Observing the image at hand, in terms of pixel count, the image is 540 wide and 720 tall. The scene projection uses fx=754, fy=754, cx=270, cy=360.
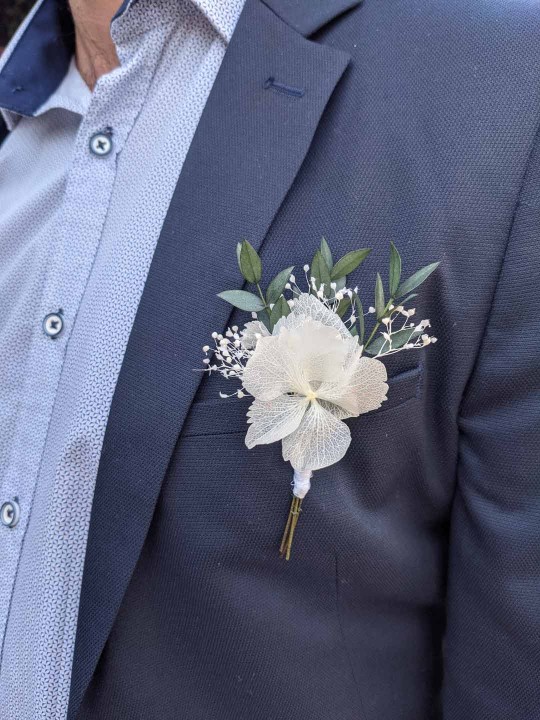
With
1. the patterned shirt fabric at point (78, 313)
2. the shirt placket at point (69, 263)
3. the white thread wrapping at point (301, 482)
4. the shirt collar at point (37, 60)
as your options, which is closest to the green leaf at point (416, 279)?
the white thread wrapping at point (301, 482)

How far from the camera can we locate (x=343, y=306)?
821 mm

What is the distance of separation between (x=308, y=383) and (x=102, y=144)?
50 centimetres

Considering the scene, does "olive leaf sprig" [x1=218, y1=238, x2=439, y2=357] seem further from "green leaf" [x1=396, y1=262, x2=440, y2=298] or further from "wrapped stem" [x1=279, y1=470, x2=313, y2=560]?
"wrapped stem" [x1=279, y1=470, x2=313, y2=560]

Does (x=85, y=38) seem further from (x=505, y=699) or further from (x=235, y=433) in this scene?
(x=505, y=699)

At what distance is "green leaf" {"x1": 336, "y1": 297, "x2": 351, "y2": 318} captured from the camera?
0.82 m

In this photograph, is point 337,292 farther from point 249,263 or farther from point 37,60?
point 37,60

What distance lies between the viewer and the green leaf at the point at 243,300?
819mm

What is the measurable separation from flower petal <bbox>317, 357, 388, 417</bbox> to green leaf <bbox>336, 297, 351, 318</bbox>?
0.06 m

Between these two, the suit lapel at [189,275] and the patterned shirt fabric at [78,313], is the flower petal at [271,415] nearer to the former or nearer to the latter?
the suit lapel at [189,275]

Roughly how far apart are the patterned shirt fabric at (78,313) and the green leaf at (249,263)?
0.18 metres

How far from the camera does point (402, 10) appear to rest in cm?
94

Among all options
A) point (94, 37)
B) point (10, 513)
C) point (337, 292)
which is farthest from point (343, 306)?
point (94, 37)

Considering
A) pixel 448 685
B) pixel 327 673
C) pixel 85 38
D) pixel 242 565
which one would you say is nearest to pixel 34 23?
pixel 85 38

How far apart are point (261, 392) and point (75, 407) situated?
0.92ft
